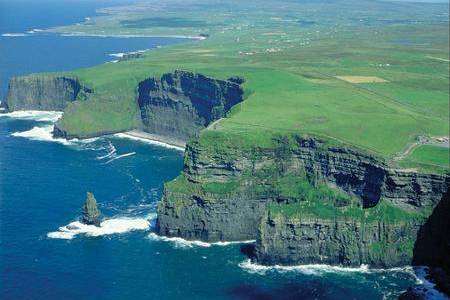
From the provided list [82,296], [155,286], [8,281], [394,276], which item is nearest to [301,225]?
[394,276]

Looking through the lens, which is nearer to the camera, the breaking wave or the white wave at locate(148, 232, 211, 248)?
the white wave at locate(148, 232, 211, 248)

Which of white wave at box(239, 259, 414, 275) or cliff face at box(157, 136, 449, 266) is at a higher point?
cliff face at box(157, 136, 449, 266)

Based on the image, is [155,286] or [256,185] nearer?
[155,286]

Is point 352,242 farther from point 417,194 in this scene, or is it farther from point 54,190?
point 54,190

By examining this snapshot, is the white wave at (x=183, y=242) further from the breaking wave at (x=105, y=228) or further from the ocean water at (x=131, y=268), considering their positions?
the breaking wave at (x=105, y=228)

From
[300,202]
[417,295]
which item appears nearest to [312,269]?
[300,202]

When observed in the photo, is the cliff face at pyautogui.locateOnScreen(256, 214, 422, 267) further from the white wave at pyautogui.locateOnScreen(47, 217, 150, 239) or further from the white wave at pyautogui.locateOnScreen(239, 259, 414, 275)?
the white wave at pyautogui.locateOnScreen(47, 217, 150, 239)

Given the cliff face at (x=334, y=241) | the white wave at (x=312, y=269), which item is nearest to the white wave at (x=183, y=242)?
the white wave at (x=312, y=269)

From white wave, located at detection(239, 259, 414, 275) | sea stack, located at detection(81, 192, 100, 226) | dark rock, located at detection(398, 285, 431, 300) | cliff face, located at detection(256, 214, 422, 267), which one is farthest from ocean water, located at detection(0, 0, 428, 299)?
dark rock, located at detection(398, 285, 431, 300)
